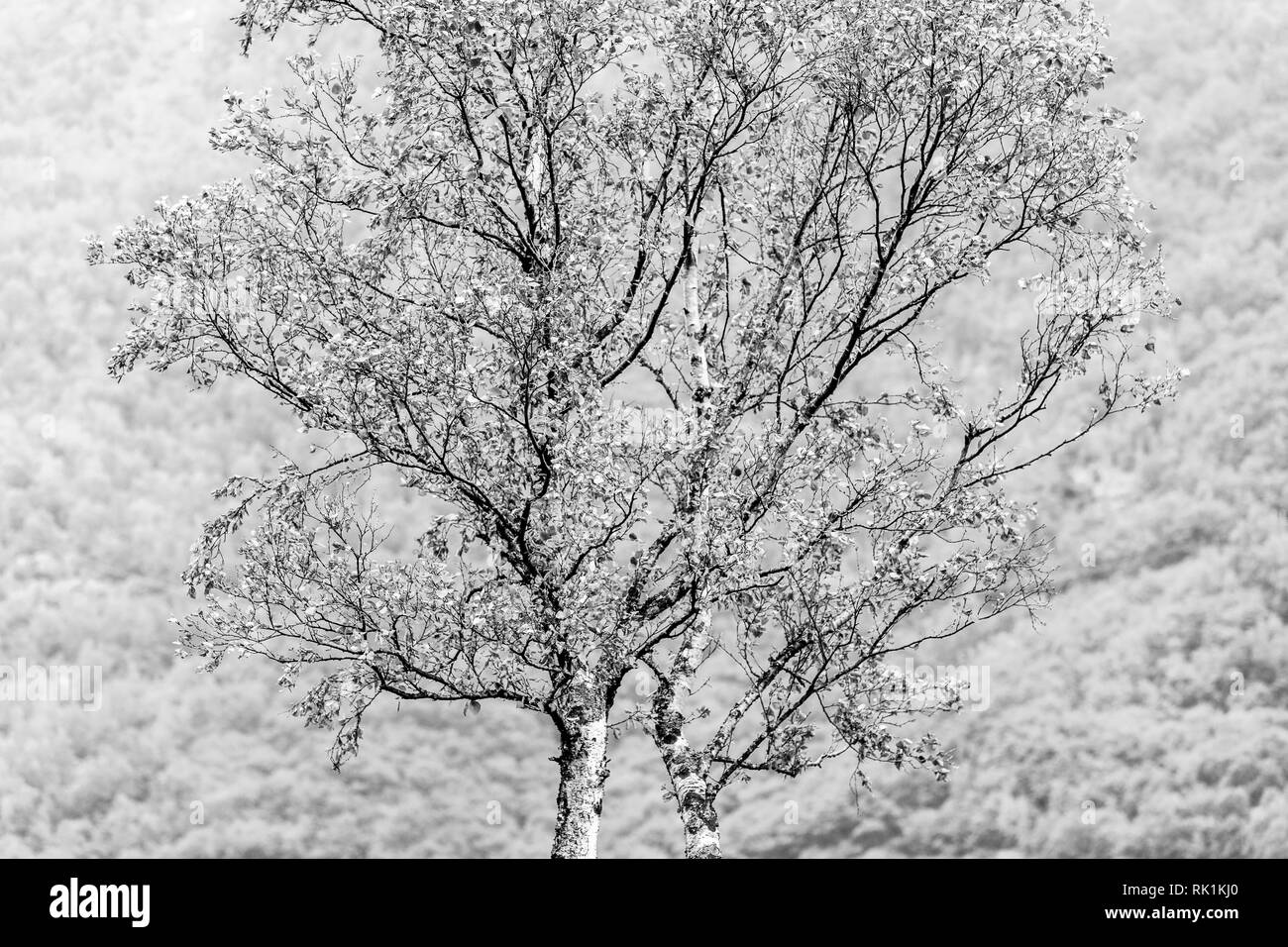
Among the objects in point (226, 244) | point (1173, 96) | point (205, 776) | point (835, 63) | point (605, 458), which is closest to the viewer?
point (605, 458)

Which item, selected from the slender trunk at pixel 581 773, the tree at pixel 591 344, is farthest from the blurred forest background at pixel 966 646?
the slender trunk at pixel 581 773

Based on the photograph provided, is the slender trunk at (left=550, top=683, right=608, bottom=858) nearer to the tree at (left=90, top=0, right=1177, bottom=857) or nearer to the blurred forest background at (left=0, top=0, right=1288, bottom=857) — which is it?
the tree at (left=90, top=0, right=1177, bottom=857)

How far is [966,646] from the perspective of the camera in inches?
1825

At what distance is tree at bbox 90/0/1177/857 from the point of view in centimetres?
1484

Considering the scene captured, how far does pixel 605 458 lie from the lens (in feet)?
47.5

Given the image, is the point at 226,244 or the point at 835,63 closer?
the point at 226,244

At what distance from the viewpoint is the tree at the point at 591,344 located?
14844mm

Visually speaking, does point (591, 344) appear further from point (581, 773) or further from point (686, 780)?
point (686, 780)

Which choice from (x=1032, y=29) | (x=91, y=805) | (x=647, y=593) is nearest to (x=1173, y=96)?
(x=1032, y=29)

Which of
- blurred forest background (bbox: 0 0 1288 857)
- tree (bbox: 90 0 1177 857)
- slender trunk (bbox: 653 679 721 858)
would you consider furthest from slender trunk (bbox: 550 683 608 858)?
blurred forest background (bbox: 0 0 1288 857)

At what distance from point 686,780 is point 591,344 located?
563cm

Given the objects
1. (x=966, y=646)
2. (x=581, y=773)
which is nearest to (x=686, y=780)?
(x=581, y=773)
